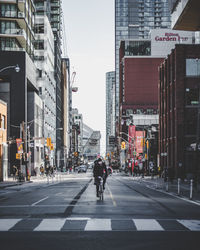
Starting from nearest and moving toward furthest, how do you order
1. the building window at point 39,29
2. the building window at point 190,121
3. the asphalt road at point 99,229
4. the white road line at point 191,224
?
the asphalt road at point 99,229, the white road line at point 191,224, the building window at point 190,121, the building window at point 39,29

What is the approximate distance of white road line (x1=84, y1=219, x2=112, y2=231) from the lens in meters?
12.8

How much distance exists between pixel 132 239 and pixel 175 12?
1483cm

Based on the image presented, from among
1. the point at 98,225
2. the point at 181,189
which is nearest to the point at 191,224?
the point at 98,225

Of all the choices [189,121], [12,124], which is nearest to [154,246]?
[189,121]

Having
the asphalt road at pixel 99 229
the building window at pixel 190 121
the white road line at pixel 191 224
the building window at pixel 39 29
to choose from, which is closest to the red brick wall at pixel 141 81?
the building window at pixel 39 29

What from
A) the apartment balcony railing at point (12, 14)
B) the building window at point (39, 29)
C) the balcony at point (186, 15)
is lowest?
the balcony at point (186, 15)

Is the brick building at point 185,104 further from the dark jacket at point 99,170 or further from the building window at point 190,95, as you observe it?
the dark jacket at point 99,170

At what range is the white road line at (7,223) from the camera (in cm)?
1310

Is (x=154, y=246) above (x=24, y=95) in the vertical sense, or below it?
below

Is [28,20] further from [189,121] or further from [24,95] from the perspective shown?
[189,121]

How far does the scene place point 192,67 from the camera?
69.5 m

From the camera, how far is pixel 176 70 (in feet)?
227

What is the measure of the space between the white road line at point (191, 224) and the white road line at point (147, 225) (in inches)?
32.4

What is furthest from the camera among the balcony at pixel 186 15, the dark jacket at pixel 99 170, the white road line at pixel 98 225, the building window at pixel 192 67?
the building window at pixel 192 67
